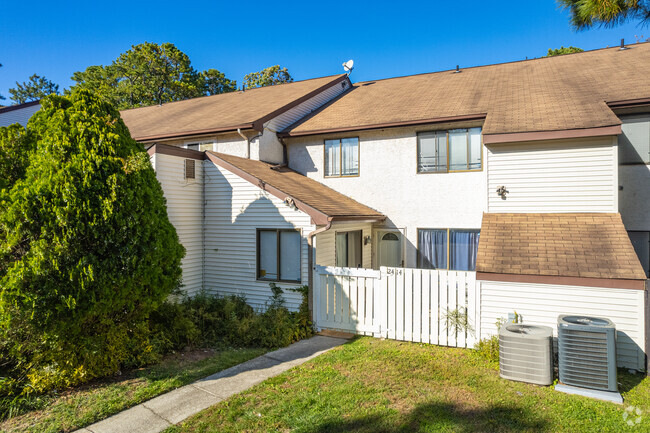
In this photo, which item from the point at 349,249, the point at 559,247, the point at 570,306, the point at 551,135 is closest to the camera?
the point at 570,306

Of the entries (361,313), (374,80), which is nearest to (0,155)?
(361,313)

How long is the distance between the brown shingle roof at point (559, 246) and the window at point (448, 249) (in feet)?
4.92

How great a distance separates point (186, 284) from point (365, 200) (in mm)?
5773

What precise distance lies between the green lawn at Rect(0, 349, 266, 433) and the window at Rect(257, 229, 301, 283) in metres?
2.55

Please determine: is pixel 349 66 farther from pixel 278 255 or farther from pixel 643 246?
pixel 643 246

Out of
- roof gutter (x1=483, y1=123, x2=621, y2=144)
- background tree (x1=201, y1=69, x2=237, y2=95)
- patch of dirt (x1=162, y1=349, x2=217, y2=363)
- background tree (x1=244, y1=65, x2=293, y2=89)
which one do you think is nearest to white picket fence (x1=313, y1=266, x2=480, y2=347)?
patch of dirt (x1=162, y1=349, x2=217, y2=363)

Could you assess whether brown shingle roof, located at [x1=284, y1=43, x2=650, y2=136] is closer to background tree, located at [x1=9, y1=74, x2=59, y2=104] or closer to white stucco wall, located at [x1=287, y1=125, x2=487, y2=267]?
white stucco wall, located at [x1=287, y1=125, x2=487, y2=267]

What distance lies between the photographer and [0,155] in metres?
6.23

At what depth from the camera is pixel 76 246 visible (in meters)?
5.96

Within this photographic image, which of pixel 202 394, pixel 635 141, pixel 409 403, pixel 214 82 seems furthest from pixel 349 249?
pixel 214 82

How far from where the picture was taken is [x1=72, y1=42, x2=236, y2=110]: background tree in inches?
1439

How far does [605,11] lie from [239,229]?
970 cm

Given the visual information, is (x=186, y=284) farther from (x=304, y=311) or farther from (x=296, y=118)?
(x=296, y=118)

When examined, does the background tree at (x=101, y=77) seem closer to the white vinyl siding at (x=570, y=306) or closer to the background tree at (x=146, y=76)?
the background tree at (x=146, y=76)
